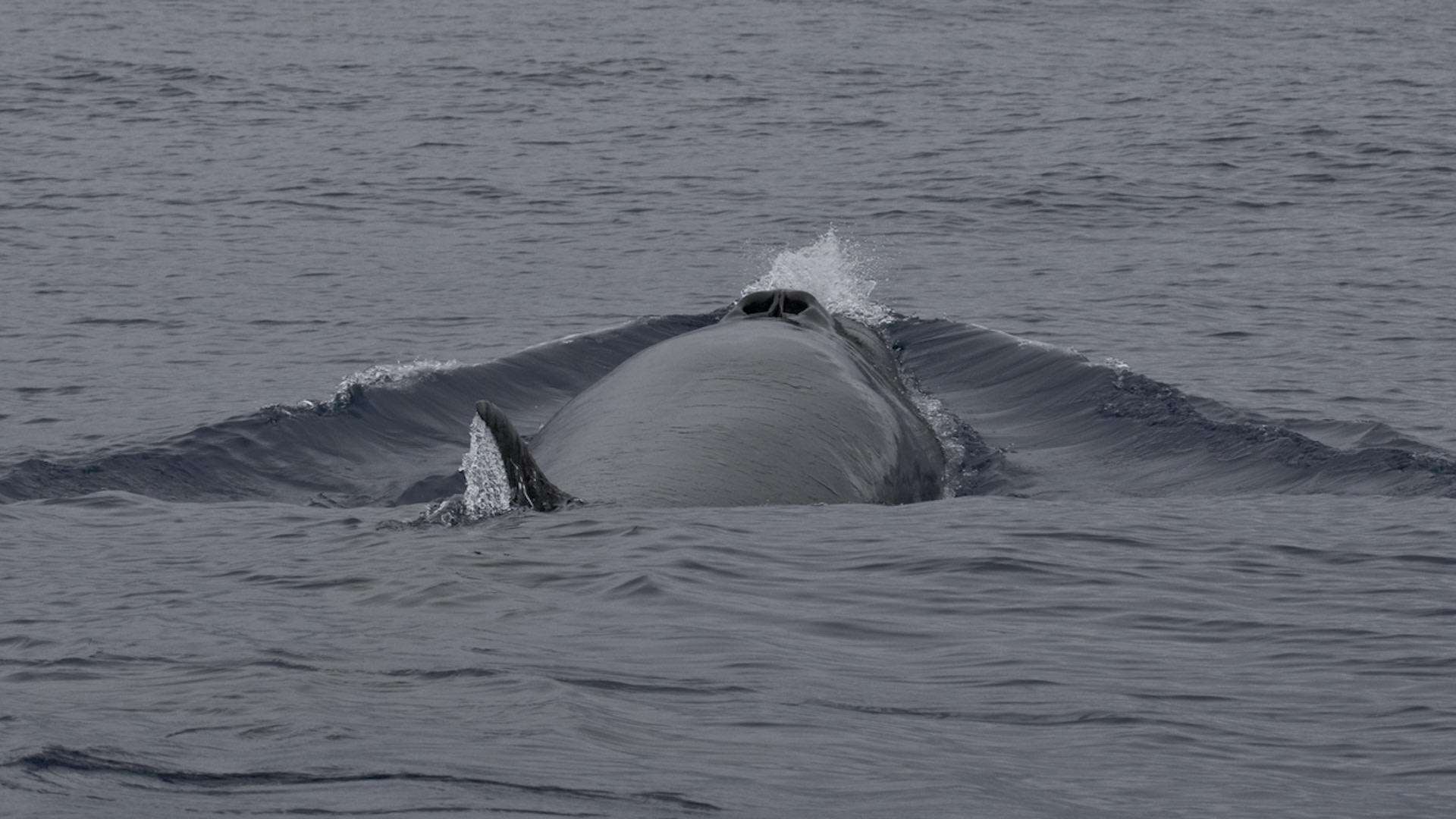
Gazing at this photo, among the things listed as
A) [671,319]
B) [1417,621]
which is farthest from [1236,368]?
[1417,621]

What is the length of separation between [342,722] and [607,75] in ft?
122

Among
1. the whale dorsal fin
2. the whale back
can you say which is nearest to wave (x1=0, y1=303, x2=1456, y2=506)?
the whale back

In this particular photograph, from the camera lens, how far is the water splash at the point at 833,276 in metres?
21.9

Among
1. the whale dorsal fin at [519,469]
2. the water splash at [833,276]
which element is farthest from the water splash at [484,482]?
the water splash at [833,276]

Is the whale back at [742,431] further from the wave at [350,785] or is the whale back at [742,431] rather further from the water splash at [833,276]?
the water splash at [833,276]

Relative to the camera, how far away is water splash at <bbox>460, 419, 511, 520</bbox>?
10.1 metres

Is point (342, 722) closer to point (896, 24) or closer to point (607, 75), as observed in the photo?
point (607, 75)

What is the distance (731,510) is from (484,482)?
168 cm

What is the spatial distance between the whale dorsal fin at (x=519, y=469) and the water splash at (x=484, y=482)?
0.06m

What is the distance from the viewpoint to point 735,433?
1232 centimetres

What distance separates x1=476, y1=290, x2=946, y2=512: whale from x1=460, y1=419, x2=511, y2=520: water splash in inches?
3.3

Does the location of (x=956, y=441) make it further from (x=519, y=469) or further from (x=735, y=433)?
(x=519, y=469)

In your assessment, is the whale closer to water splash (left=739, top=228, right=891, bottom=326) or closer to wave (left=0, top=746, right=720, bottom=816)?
wave (left=0, top=746, right=720, bottom=816)

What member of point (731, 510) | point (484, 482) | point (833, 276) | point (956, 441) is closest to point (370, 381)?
point (956, 441)
